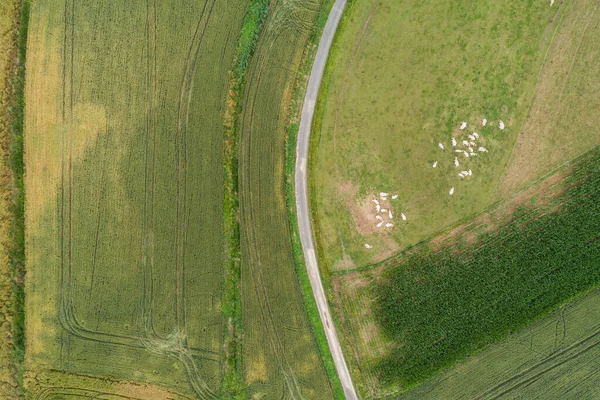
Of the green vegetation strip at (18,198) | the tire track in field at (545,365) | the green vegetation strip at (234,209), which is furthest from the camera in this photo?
the tire track in field at (545,365)

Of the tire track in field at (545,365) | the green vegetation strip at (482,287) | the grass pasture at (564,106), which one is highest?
the grass pasture at (564,106)

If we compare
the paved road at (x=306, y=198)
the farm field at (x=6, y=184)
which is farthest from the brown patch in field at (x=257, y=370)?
the farm field at (x=6, y=184)

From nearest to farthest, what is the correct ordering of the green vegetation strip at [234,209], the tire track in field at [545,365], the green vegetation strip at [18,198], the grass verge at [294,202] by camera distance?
the green vegetation strip at [18,198]
the green vegetation strip at [234,209]
the grass verge at [294,202]
the tire track in field at [545,365]

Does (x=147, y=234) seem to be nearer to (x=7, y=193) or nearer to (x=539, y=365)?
(x=7, y=193)

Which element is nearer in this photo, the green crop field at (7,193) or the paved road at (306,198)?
the green crop field at (7,193)

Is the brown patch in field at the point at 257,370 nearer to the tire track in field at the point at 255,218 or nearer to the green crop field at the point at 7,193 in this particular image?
the tire track in field at the point at 255,218

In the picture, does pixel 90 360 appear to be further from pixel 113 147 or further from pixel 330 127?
pixel 330 127

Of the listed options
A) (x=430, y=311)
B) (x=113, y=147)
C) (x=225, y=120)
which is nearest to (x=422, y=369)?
(x=430, y=311)
